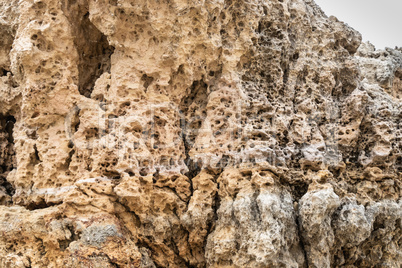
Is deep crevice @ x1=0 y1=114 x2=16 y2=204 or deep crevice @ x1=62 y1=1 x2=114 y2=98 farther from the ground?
deep crevice @ x1=62 y1=1 x2=114 y2=98

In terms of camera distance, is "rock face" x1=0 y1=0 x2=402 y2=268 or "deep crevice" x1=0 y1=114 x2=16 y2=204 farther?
"deep crevice" x1=0 y1=114 x2=16 y2=204

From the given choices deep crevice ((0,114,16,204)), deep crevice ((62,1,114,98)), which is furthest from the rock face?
deep crevice ((0,114,16,204))

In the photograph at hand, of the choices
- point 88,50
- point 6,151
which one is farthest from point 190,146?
point 6,151

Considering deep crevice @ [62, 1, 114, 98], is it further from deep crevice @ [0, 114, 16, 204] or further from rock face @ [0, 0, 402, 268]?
deep crevice @ [0, 114, 16, 204]

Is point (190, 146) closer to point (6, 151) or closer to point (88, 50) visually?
point (88, 50)

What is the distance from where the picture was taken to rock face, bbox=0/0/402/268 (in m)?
3.81

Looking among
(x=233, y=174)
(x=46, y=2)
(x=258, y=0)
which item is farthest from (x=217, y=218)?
(x=46, y=2)

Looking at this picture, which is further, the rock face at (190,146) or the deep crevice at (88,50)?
the deep crevice at (88,50)

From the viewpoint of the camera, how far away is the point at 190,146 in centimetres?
441

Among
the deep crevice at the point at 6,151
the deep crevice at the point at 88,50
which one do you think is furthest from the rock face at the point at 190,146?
the deep crevice at the point at 6,151

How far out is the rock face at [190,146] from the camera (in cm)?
381

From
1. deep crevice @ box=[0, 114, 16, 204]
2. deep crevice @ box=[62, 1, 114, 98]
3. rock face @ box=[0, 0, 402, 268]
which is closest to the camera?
rock face @ box=[0, 0, 402, 268]

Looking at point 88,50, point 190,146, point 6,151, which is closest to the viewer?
point 190,146

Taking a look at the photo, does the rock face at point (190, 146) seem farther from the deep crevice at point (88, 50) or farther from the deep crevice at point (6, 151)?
the deep crevice at point (6, 151)
